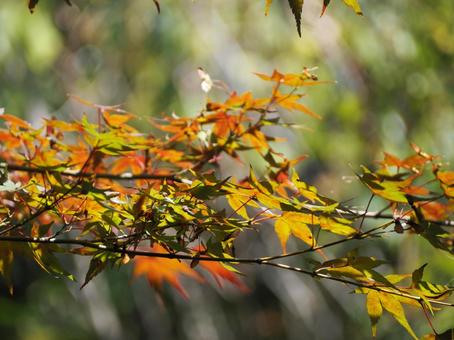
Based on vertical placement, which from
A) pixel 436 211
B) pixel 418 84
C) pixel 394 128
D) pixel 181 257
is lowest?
pixel 394 128

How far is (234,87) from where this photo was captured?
3092mm

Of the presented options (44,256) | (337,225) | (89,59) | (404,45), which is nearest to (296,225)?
(337,225)

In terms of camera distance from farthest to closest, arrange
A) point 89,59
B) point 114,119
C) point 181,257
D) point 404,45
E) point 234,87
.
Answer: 1. point 89,59
2. point 234,87
3. point 404,45
4. point 114,119
5. point 181,257

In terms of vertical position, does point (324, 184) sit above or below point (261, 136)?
below

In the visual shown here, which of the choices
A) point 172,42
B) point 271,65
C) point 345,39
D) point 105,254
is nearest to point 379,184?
point 105,254

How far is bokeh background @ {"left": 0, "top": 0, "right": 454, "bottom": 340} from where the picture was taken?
Result: 2852 millimetres

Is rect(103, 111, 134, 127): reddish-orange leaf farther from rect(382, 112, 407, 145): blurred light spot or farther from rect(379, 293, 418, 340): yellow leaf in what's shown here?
rect(382, 112, 407, 145): blurred light spot

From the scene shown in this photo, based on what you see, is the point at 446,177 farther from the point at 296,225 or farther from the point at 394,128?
the point at 394,128

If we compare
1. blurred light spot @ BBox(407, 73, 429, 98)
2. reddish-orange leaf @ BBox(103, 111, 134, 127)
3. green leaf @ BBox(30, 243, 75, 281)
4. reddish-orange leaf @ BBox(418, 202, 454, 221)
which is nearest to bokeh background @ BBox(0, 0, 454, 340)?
blurred light spot @ BBox(407, 73, 429, 98)

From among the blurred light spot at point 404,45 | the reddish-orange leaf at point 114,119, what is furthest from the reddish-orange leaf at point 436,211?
the blurred light spot at point 404,45

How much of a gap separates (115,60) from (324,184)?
1.16 metres

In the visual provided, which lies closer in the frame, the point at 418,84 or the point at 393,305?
the point at 393,305

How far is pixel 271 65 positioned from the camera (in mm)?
3320

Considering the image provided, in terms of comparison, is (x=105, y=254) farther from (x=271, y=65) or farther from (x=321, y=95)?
(x=271, y=65)
